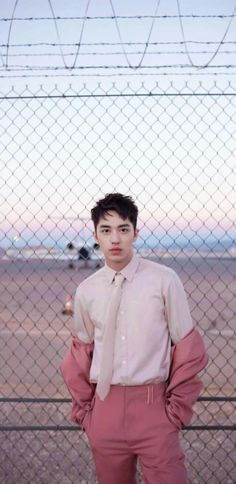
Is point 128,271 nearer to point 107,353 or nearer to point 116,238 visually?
point 116,238

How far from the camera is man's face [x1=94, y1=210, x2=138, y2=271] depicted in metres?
2.45

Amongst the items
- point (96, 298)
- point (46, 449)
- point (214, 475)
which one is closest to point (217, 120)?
point (96, 298)

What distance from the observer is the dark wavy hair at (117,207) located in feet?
8.09

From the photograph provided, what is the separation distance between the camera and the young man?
236cm

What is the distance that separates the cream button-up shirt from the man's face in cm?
7

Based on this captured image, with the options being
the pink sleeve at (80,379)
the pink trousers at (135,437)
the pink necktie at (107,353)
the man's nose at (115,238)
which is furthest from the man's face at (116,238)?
the pink trousers at (135,437)

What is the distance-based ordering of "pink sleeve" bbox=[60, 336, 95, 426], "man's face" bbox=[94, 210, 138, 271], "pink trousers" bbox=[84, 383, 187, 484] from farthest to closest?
1. "pink sleeve" bbox=[60, 336, 95, 426]
2. "man's face" bbox=[94, 210, 138, 271]
3. "pink trousers" bbox=[84, 383, 187, 484]

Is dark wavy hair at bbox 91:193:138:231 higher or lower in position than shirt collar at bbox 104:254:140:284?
higher

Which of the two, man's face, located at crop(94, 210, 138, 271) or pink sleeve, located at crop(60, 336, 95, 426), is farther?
pink sleeve, located at crop(60, 336, 95, 426)

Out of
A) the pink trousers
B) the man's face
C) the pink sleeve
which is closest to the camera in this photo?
the pink trousers

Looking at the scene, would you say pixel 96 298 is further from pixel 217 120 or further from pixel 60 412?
pixel 60 412

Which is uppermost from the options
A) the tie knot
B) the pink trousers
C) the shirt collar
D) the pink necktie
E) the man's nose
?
the man's nose

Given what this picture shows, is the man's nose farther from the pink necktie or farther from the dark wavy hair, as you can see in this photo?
the pink necktie

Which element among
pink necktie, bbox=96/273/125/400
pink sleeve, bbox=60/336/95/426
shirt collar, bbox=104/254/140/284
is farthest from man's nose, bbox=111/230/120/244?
pink sleeve, bbox=60/336/95/426
